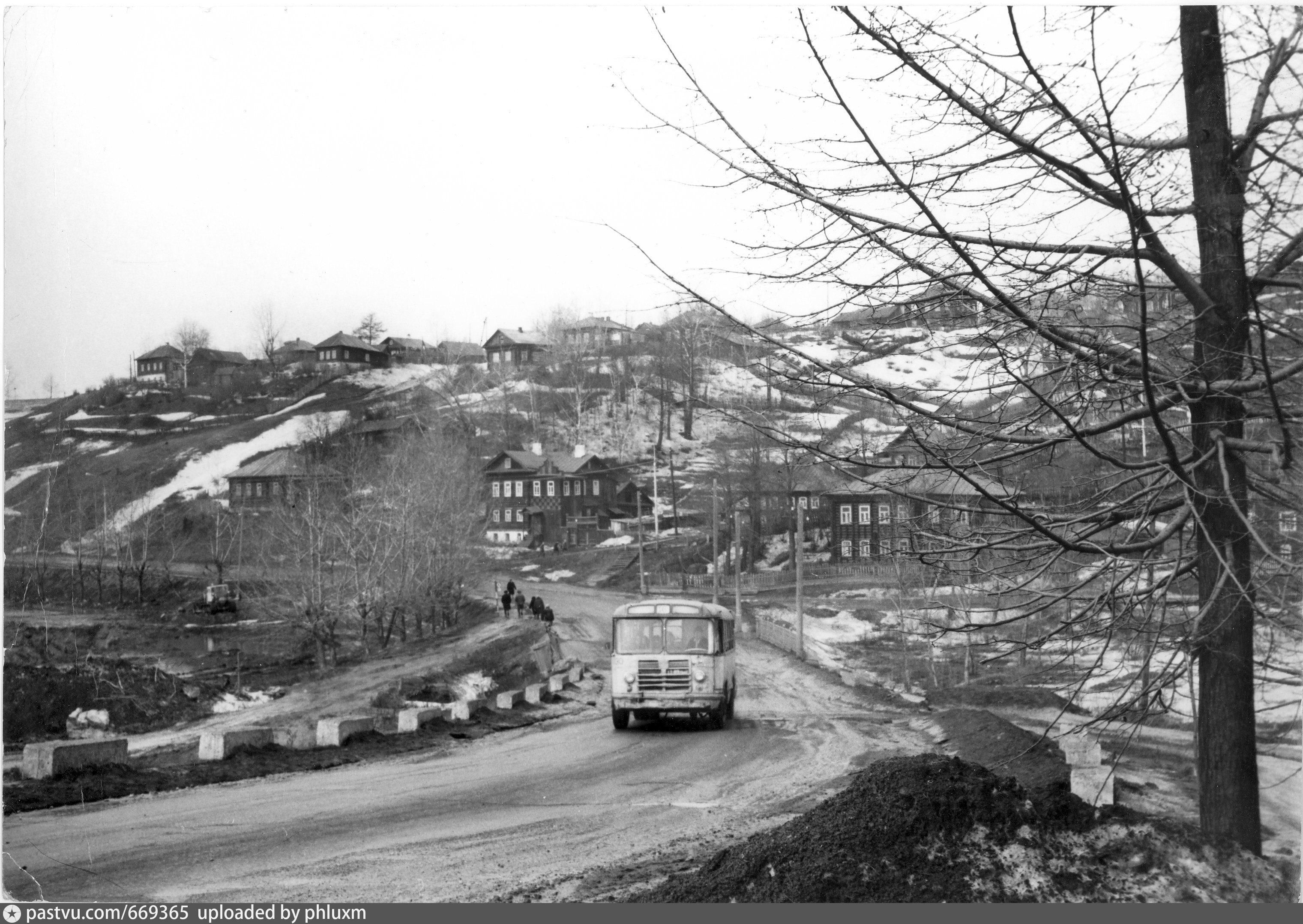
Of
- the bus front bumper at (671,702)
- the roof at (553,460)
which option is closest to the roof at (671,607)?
the bus front bumper at (671,702)

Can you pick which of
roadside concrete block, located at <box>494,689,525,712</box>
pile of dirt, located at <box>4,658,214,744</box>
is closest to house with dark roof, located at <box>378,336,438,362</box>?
pile of dirt, located at <box>4,658,214,744</box>

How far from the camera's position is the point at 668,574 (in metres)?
8.00

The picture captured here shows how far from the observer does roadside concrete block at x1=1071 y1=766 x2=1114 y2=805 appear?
4.43 m

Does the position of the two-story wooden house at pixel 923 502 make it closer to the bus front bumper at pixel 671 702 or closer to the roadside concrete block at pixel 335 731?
the roadside concrete block at pixel 335 731

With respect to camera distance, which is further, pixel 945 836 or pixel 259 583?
pixel 259 583

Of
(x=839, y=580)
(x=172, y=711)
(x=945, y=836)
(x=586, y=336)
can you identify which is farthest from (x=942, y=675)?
(x=172, y=711)

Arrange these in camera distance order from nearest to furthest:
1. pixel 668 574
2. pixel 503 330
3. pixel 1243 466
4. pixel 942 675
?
1. pixel 1243 466
2. pixel 942 675
3. pixel 503 330
4. pixel 668 574

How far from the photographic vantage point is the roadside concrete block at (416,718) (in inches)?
423

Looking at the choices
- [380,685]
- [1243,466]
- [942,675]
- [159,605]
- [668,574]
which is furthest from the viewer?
[380,685]

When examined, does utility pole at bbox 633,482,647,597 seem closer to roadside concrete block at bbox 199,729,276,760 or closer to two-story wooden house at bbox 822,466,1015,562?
two-story wooden house at bbox 822,466,1015,562

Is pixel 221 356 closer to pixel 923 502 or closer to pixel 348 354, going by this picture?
pixel 348 354

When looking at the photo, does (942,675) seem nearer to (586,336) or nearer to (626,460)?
(626,460)

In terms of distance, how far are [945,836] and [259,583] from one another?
10669 mm

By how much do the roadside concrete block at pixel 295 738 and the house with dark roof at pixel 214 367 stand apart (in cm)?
369
